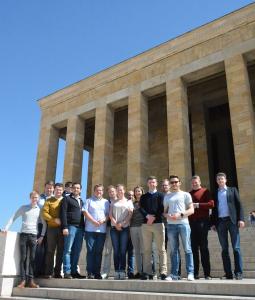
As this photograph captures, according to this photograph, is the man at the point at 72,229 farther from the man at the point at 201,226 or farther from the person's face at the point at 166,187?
the man at the point at 201,226

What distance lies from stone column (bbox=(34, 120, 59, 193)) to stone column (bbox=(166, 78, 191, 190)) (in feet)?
29.4

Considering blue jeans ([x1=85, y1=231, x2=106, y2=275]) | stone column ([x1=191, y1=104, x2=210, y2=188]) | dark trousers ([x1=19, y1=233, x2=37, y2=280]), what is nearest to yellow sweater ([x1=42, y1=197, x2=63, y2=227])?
dark trousers ([x1=19, y1=233, x2=37, y2=280])

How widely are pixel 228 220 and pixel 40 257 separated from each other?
4139 mm

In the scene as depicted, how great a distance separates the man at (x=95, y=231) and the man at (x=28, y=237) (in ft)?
3.53

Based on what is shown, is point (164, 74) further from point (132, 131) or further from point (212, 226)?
point (212, 226)

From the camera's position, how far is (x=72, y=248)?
7195 mm

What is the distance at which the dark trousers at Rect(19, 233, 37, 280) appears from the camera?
6703 mm

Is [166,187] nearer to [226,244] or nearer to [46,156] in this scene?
[226,244]

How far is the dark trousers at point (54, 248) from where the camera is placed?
22.8 ft

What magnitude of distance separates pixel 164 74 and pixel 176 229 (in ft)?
41.7

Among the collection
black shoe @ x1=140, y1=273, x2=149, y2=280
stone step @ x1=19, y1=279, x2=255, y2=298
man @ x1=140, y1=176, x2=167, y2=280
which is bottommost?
stone step @ x1=19, y1=279, x2=255, y2=298

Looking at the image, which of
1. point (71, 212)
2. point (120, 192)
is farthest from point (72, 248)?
point (120, 192)

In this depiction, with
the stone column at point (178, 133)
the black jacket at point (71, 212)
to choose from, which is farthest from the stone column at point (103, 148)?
the black jacket at point (71, 212)

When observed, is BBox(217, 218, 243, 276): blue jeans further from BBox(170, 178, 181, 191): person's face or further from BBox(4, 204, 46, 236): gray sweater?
BBox(4, 204, 46, 236): gray sweater
